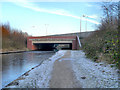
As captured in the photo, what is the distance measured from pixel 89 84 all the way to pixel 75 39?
4025 cm

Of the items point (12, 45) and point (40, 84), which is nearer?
point (40, 84)

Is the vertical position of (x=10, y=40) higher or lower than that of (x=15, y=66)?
higher

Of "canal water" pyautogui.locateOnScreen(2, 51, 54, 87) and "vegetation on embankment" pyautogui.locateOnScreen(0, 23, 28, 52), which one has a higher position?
"vegetation on embankment" pyautogui.locateOnScreen(0, 23, 28, 52)

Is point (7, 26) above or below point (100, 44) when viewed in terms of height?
above

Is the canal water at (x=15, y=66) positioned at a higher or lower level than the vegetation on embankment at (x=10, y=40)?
lower

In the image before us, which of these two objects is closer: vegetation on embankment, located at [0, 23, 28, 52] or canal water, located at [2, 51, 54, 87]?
canal water, located at [2, 51, 54, 87]

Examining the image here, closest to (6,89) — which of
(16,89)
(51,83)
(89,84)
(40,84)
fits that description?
(16,89)

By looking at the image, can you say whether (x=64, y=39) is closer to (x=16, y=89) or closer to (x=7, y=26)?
(x=7, y=26)

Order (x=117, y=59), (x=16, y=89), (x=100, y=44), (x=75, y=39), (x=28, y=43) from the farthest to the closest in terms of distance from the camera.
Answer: (x=28, y=43) < (x=75, y=39) < (x=100, y=44) < (x=117, y=59) < (x=16, y=89)

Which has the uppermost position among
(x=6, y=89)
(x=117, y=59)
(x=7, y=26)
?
(x=7, y=26)

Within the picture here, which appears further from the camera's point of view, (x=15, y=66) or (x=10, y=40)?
(x=10, y=40)

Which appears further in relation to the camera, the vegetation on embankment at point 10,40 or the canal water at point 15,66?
the vegetation on embankment at point 10,40

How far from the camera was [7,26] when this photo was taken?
46688 mm

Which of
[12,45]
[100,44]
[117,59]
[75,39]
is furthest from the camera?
[75,39]
